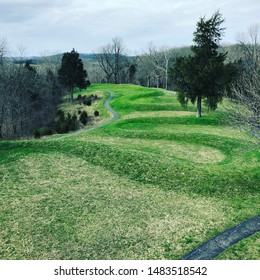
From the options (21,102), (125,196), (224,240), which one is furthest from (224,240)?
(21,102)

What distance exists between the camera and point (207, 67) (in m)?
37.0

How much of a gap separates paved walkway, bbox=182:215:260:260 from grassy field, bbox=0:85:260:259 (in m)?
0.35

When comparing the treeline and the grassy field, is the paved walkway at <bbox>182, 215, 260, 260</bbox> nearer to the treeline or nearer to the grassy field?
the grassy field

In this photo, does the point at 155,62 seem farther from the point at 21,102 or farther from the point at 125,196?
the point at 125,196

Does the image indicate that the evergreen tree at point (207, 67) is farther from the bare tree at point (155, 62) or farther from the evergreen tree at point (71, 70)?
the bare tree at point (155, 62)

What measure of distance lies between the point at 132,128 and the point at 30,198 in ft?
66.8

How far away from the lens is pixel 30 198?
19141 mm

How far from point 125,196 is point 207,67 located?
2349 centimetres

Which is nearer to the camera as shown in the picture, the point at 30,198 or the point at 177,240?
the point at 177,240

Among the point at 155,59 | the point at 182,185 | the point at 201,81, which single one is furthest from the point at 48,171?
the point at 155,59

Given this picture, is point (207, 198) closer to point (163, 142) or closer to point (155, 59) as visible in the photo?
point (163, 142)

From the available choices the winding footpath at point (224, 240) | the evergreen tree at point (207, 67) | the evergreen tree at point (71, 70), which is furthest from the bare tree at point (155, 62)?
the winding footpath at point (224, 240)

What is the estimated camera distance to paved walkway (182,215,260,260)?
14.0 meters

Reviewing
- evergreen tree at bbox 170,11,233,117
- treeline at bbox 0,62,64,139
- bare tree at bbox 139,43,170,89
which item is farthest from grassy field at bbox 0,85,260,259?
bare tree at bbox 139,43,170,89
